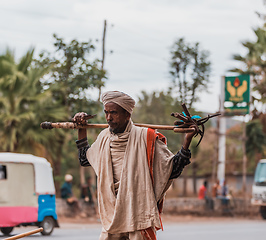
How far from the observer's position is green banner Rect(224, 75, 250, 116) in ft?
96.6

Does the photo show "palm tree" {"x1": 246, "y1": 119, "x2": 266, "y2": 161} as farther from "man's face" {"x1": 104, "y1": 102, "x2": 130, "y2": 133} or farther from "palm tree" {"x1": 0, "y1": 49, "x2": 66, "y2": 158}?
"man's face" {"x1": 104, "y1": 102, "x2": 130, "y2": 133}

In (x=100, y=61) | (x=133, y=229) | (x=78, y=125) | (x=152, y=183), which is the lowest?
(x=133, y=229)

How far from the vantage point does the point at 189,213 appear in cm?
2619

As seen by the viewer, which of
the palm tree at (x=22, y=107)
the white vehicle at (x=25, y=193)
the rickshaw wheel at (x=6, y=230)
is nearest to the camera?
the white vehicle at (x=25, y=193)

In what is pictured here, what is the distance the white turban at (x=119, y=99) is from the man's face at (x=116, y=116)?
0.10 ft

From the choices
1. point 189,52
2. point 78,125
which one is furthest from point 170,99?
point 78,125

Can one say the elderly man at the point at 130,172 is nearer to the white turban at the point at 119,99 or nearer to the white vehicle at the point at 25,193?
the white turban at the point at 119,99

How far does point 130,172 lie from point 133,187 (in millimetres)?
108

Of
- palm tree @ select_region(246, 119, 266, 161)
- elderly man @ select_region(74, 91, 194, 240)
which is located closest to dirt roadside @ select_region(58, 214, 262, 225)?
palm tree @ select_region(246, 119, 266, 161)

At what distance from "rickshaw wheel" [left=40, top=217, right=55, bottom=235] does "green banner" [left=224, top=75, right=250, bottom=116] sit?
14.6 m

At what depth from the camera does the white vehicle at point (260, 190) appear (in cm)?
2548

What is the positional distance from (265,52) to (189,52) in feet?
21.3

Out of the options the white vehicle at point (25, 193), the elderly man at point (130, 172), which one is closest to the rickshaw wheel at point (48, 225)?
the white vehicle at point (25, 193)

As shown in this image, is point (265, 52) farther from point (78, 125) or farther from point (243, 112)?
point (78, 125)
